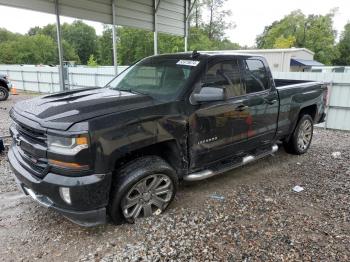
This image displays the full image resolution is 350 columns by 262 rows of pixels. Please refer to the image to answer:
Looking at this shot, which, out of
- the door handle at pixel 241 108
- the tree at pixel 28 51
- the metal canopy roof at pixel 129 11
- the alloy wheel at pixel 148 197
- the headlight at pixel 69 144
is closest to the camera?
the headlight at pixel 69 144

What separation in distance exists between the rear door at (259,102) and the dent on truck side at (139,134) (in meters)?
1.33

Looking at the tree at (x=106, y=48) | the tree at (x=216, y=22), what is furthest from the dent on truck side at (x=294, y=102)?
the tree at (x=106, y=48)

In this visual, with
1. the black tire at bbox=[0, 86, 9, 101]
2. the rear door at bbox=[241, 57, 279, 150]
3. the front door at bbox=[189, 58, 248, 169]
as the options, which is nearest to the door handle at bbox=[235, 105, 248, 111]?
the front door at bbox=[189, 58, 248, 169]

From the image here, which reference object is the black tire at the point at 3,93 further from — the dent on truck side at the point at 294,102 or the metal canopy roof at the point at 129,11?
the dent on truck side at the point at 294,102

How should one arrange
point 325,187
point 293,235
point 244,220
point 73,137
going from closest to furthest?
point 73,137 < point 293,235 < point 244,220 < point 325,187

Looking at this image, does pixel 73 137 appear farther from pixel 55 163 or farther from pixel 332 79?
pixel 332 79

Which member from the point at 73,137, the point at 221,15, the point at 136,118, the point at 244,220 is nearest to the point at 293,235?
the point at 244,220

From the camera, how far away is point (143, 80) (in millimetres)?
3994

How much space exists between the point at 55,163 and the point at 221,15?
49.0 m

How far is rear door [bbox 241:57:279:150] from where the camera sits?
416cm

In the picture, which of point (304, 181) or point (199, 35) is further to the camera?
point (199, 35)

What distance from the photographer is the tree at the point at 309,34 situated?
1892 inches

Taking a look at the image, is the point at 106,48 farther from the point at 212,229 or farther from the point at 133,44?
the point at 212,229

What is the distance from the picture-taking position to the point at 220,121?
366cm
